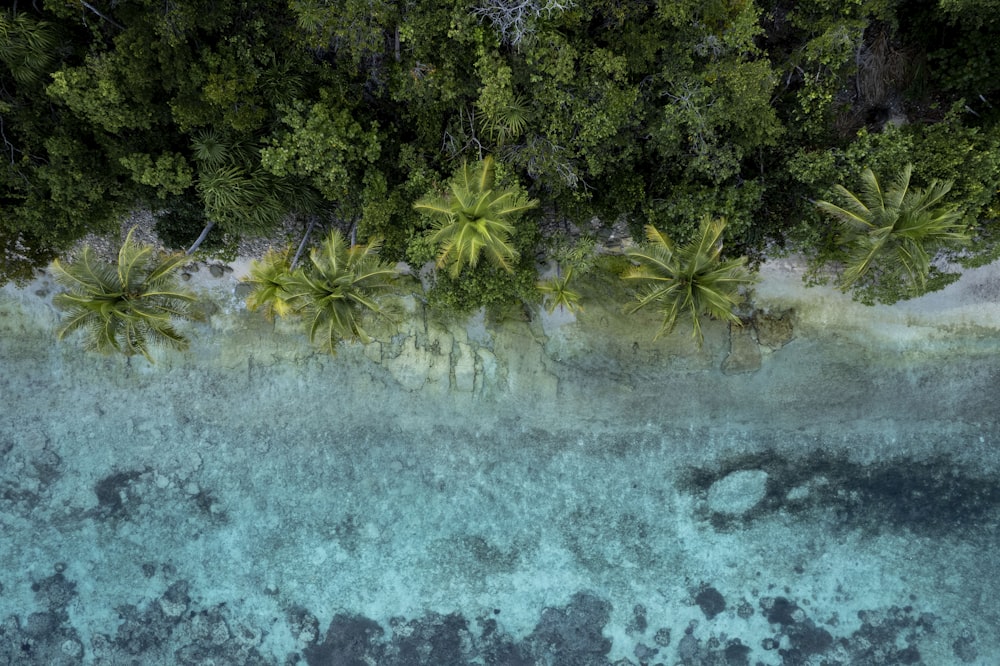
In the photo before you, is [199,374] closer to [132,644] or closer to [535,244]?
[132,644]

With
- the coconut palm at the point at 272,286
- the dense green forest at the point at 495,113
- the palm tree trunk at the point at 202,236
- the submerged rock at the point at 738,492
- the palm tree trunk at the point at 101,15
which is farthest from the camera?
the submerged rock at the point at 738,492

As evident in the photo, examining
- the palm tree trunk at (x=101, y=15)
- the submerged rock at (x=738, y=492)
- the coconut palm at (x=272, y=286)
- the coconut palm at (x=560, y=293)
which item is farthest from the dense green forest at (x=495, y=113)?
the submerged rock at (x=738, y=492)

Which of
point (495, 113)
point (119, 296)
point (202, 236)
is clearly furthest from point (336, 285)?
point (495, 113)

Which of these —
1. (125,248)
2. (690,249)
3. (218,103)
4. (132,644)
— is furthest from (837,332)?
(132,644)

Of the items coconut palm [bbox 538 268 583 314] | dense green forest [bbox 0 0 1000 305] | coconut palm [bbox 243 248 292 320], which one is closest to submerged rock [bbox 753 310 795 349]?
dense green forest [bbox 0 0 1000 305]

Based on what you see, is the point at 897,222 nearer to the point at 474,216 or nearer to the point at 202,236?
the point at 474,216

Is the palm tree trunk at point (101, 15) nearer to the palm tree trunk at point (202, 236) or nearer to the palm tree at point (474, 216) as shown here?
the palm tree trunk at point (202, 236)

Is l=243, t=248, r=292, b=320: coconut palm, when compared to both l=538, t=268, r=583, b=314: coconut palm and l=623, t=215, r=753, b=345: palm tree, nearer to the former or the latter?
l=538, t=268, r=583, b=314: coconut palm
